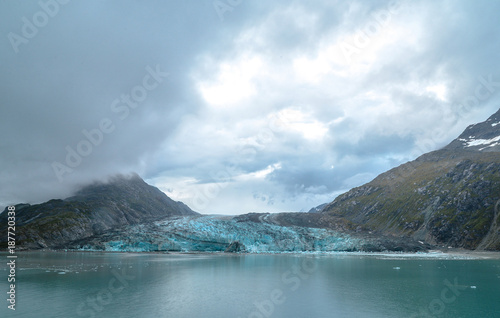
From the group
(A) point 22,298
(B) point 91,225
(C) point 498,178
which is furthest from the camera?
(B) point 91,225

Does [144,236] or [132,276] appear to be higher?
[144,236]

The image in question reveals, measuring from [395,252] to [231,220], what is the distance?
72261 millimetres

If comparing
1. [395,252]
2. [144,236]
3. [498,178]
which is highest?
[498,178]

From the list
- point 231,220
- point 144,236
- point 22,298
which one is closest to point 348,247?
point 231,220

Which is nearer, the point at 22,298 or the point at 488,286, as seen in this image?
the point at 22,298

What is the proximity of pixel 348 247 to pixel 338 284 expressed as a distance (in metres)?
95.8

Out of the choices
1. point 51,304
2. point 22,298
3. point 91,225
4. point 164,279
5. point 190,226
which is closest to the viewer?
point 51,304

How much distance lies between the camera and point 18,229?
179m

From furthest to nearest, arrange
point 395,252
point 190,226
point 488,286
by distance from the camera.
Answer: point 190,226
point 395,252
point 488,286

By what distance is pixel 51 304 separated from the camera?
111 feet

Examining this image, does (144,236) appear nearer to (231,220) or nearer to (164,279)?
(231,220)

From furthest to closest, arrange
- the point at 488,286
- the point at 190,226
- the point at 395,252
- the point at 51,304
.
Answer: the point at 190,226 → the point at 395,252 → the point at 488,286 → the point at 51,304

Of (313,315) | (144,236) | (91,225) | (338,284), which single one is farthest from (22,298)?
(91,225)

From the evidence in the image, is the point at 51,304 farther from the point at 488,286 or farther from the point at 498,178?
the point at 498,178
